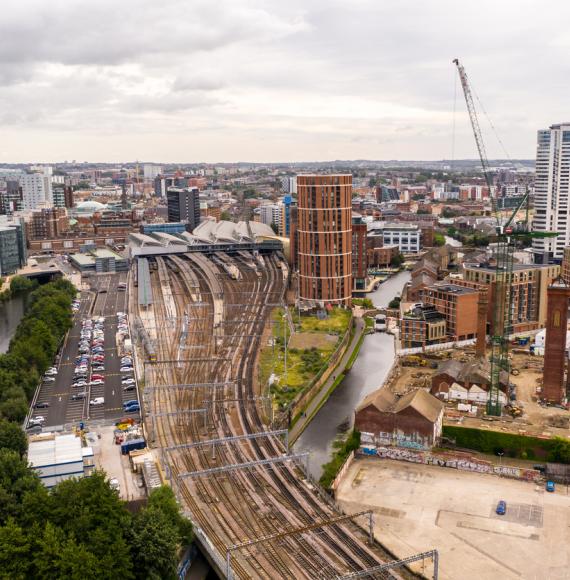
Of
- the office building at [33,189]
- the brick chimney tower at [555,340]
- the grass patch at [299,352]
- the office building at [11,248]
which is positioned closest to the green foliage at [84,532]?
the grass patch at [299,352]

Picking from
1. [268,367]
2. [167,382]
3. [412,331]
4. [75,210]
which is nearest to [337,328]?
[412,331]

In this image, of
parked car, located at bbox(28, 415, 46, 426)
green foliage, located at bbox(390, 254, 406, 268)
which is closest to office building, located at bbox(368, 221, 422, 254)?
green foliage, located at bbox(390, 254, 406, 268)

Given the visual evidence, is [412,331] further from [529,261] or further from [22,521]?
[22,521]

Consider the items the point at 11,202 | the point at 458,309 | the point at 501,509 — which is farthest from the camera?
the point at 11,202

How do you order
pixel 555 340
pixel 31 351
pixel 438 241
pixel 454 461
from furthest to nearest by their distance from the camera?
1. pixel 438 241
2. pixel 31 351
3. pixel 555 340
4. pixel 454 461

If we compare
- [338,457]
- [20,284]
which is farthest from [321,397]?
[20,284]

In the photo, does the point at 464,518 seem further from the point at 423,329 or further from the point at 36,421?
the point at 423,329
